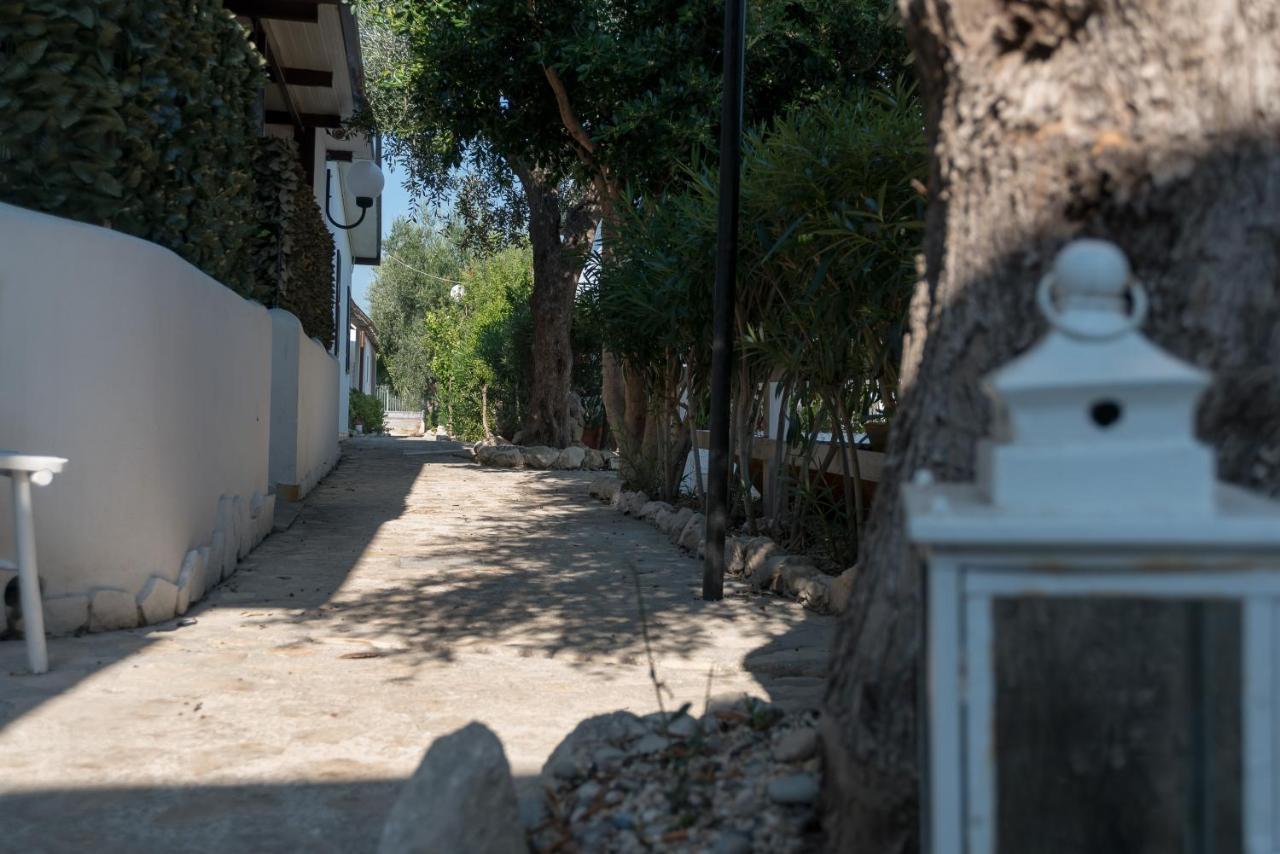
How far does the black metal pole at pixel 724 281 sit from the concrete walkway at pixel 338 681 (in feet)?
0.95

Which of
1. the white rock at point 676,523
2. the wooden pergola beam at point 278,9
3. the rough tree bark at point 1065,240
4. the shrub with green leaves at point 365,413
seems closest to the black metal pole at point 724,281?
the white rock at point 676,523

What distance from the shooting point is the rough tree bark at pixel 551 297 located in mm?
16016

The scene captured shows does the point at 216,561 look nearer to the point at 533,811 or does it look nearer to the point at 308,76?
the point at 533,811

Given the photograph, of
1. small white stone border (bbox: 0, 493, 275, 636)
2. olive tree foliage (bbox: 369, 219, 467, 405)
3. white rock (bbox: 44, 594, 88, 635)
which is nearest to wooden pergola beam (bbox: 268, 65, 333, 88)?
small white stone border (bbox: 0, 493, 275, 636)

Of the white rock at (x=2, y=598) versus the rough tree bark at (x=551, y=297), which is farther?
the rough tree bark at (x=551, y=297)

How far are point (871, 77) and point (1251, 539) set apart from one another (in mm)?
9560

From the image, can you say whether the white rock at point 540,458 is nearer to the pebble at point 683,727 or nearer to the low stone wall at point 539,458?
the low stone wall at point 539,458

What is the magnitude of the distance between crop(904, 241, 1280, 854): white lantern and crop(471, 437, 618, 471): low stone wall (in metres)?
14.3

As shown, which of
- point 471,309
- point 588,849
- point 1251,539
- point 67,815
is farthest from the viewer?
point 471,309

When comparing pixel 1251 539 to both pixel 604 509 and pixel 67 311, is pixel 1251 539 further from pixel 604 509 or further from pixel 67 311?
pixel 604 509

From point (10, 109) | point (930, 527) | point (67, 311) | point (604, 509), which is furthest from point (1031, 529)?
point (604, 509)

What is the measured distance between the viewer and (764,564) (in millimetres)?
6355

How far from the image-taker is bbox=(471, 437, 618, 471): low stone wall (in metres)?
15.8

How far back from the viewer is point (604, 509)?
10.8 meters
